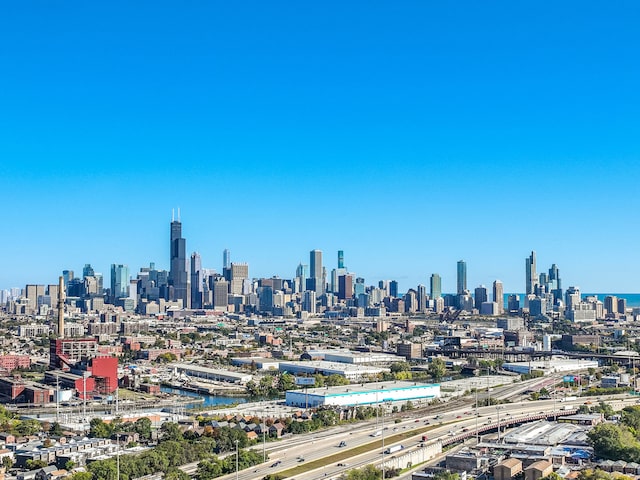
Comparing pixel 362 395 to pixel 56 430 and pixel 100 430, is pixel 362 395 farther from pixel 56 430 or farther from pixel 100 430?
pixel 56 430

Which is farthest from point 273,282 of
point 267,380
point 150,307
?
point 267,380

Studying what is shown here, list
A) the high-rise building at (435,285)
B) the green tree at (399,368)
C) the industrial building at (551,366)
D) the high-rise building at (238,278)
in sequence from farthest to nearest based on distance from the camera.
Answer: the high-rise building at (435,285), the high-rise building at (238,278), the industrial building at (551,366), the green tree at (399,368)

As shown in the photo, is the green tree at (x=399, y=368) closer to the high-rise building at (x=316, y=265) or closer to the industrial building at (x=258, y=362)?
the industrial building at (x=258, y=362)

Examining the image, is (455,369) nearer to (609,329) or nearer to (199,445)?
(199,445)

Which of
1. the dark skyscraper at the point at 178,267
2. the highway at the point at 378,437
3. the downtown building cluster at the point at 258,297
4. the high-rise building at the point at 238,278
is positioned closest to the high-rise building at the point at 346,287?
the downtown building cluster at the point at 258,297

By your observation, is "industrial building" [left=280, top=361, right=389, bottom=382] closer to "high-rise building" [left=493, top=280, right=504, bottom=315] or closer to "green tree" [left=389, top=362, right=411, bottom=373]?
"green tree" [left=389, top=362, right=411, bottom=373]

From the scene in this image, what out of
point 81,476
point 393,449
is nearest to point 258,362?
point 393,449

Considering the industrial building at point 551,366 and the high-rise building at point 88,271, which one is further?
the high-rise building at point 88,271
